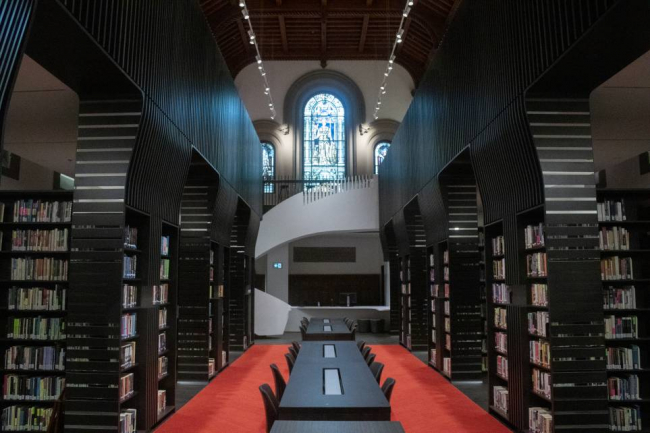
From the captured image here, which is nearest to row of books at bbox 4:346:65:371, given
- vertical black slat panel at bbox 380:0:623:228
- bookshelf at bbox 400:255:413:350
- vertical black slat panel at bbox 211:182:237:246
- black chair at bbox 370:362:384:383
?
black chair at bbox 370:362:384:383

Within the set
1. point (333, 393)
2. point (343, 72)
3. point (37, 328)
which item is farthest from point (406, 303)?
point (343, 72)

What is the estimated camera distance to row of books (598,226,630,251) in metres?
5.63

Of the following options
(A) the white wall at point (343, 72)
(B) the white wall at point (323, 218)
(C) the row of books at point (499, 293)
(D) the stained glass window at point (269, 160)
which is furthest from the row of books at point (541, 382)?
(D) the stained glass window at point (269, 160)

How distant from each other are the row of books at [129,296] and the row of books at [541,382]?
4.13 metres

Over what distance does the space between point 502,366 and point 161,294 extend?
13.9 ft

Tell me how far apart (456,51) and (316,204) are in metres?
9.30

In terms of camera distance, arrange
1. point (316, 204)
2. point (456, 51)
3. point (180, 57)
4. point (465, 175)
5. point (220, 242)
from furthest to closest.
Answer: point (316, 204) → point (220, 242) → point (465, 175) → point (456, 51) → point (180, 57)

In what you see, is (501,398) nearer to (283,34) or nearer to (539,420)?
(539,420)

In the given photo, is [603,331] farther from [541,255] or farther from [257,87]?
[257,87]

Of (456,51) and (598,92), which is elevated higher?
(456,51)

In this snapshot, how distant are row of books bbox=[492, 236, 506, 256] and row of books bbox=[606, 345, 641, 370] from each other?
1.70 meters

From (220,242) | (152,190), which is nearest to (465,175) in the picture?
(220,242)

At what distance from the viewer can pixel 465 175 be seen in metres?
9.23

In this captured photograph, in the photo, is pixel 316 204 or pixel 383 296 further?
pixel 383 296
